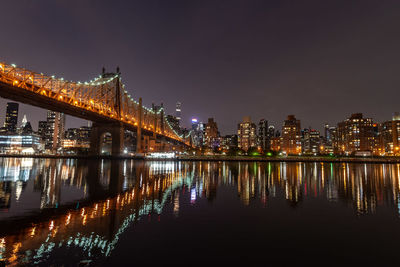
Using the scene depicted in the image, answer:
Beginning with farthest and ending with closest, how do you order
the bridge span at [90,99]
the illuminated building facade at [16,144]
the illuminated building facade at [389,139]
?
the illuminated building facade at [16,144] → the illuminated building facade at [389,139] → the bridge span at [90,99]

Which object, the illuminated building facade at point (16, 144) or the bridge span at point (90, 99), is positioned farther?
the illuminated building facade at point (16, 144)

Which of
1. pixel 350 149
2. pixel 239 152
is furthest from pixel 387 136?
pixel 239 152

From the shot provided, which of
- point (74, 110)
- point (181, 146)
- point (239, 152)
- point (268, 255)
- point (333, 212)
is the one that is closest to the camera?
point (268, 255)

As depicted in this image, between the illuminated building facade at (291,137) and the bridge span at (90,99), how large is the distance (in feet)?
381

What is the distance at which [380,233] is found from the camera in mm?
10523

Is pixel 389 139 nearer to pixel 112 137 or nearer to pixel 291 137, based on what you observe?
pixel 291 137

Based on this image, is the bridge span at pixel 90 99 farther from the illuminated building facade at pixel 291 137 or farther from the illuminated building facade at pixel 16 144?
the illuminated building facade at pixel 291 137

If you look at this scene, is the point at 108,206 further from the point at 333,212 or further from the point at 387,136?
the point at 387,136

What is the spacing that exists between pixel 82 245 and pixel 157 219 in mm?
3997

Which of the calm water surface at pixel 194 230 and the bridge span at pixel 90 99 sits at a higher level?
the bridge span at pixel 90 99

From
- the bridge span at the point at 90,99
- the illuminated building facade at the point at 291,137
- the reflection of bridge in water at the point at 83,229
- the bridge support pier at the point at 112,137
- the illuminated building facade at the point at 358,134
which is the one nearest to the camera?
the reflection of bridge in water at the point at 83,229

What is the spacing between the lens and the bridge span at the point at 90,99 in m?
45.6

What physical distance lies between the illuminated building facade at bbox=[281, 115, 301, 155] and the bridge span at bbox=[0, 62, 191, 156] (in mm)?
116249

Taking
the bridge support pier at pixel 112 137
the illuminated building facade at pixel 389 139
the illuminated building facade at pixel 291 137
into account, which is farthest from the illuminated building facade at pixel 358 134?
the bridge support pier at pixel 112 137
